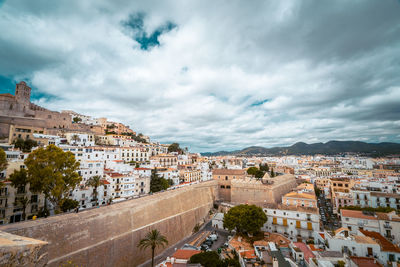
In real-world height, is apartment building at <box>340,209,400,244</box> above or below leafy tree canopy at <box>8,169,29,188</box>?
below

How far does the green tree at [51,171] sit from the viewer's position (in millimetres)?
17297

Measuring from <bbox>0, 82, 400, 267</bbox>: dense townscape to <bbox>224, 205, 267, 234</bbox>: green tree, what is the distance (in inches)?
5.2

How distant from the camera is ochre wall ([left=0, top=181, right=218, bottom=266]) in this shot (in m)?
14.3

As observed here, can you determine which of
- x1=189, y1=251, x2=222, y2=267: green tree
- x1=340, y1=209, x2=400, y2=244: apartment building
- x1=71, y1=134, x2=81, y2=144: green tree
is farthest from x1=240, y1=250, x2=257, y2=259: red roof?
x1=71, y1=134, x2=81, y2=144: green tree

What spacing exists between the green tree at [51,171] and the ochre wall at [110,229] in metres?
3.69

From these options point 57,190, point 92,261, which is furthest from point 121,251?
point 57,190

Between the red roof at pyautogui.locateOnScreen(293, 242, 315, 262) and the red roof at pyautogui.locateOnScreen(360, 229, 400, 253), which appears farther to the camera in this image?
the red roof at pyautogui.locateOnScreen(360, 229, 400, 253)

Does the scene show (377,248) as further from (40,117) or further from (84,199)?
(40,117)

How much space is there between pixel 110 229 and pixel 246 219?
1602cm

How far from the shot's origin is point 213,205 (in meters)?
38.5

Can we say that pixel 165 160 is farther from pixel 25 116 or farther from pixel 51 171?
pixel 51 171

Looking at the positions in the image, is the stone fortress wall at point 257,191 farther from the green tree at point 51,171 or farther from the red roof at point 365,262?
the green tree at point 51,171

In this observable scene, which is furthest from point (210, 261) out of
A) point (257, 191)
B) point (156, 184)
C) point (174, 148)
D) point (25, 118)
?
point (174, 148)

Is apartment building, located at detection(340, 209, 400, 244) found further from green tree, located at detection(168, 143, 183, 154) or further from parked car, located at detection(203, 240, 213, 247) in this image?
green tree, located at detection(168, 143, 183, 154)
